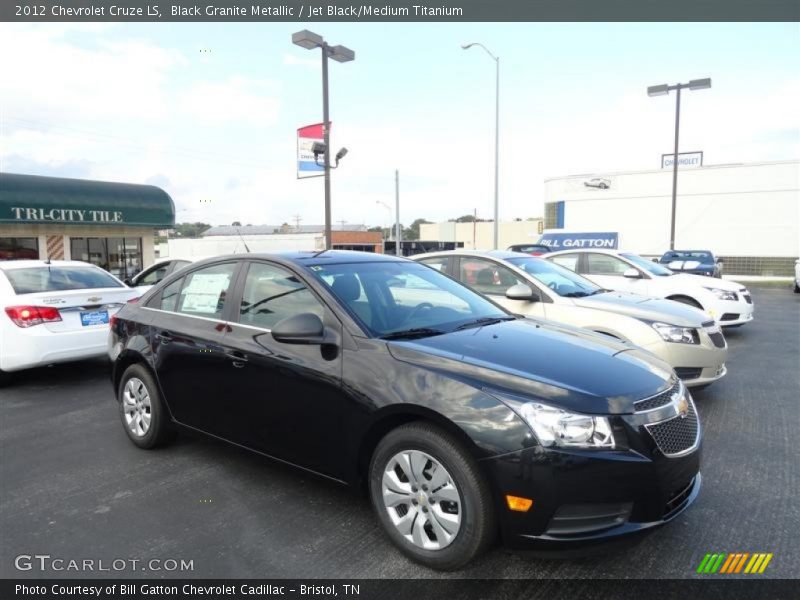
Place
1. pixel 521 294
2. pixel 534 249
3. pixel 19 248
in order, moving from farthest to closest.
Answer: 1. pixel 19 248
2. pixel 534 249
3. pixel 521 294

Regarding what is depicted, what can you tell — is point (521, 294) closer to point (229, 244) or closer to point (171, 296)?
point (171, 296)

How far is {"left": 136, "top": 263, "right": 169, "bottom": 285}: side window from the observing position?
9.84 meters

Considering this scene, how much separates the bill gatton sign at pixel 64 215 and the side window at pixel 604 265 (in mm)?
17410

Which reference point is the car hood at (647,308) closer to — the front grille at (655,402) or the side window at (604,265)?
the front grille at (655,402)

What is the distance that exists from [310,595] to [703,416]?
413 cm

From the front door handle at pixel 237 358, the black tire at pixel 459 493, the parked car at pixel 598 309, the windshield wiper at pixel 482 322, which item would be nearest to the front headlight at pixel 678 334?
the parked car at pixel 598 309

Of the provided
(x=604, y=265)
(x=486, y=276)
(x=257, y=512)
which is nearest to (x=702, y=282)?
(x=604, y=265)

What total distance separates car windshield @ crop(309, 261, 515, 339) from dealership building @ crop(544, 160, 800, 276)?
30563 mm

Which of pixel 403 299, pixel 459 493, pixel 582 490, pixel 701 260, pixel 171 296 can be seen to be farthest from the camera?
pixel 701 260

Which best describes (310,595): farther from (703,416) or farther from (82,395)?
(82,395)

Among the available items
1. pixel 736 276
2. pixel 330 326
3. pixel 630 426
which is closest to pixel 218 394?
pixel 330 326

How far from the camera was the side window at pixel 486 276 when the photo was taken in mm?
6516

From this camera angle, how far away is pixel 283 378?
337 centimetres

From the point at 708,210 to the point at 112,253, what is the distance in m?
32.4
